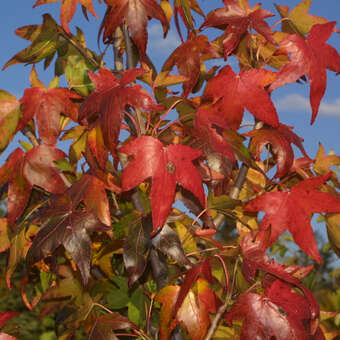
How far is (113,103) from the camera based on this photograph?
3.64 feet

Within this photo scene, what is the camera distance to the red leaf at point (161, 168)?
1111mm

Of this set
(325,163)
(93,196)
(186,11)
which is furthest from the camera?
(325,163)

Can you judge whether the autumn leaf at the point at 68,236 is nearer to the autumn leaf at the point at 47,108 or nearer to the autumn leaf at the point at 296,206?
the autumn leaf at the point at 47,108

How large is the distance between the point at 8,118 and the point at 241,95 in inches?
26.8

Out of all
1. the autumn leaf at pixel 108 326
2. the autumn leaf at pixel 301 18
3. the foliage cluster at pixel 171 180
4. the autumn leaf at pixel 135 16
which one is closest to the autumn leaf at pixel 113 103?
the foliage cluster at pixel 171 180

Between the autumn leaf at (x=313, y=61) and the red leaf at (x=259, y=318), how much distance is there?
0.53 m

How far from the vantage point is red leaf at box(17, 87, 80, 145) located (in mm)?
1354

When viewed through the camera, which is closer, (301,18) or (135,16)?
(135,16)

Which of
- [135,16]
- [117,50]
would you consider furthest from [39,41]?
[135,16]

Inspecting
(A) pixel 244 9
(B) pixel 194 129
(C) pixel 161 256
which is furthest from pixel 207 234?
(A) pixel 244 9

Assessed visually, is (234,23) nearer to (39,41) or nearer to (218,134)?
(218,134)

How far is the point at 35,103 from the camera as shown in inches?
54.4

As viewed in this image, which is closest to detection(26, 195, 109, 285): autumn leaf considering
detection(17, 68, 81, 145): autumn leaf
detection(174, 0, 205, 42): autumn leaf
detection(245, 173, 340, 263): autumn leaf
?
detection(17, 68, 81, 145): autumn leaf

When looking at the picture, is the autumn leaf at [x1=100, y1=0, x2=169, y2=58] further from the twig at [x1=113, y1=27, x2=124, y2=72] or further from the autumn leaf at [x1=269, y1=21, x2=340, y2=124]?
the autumn leaf at [x1=269, y1=21, x2=340, y2=124]
